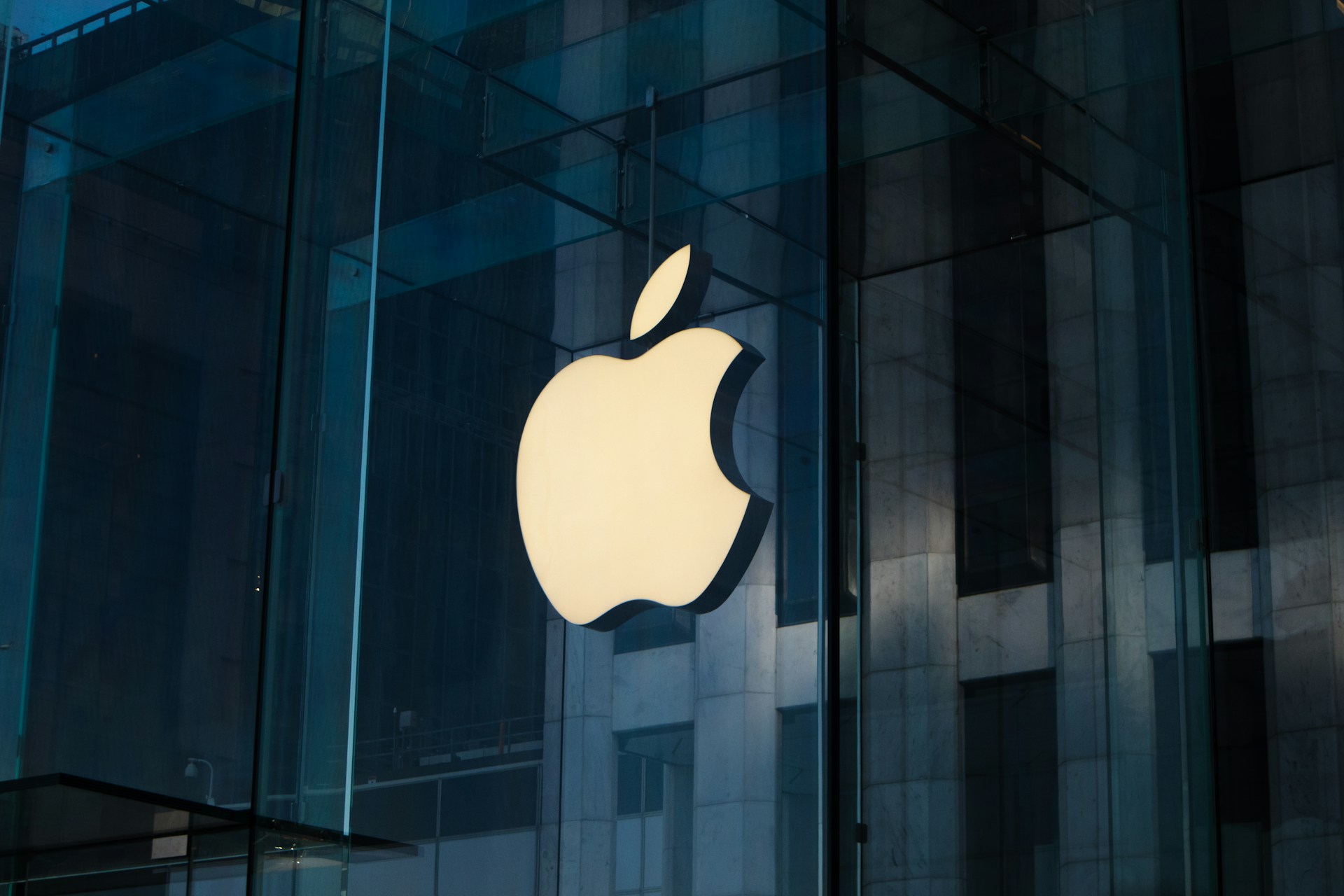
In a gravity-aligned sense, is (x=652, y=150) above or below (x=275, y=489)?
above

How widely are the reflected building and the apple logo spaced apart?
0.27 feet

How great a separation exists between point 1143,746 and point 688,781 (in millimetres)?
1539

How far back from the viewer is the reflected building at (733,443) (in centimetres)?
501

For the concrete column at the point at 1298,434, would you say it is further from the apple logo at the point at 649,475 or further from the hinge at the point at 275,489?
the hinge at the point at 275,489

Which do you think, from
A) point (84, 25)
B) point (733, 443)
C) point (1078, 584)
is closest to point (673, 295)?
point (733, 443)

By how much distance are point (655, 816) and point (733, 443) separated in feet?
3.50

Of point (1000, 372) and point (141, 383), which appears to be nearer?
point (1000, 372)

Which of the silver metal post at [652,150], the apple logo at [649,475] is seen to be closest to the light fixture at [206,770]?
the apple logo at [649,475]

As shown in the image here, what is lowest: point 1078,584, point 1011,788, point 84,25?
point 1011,788

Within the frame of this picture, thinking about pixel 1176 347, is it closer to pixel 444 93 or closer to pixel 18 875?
pixel 444 93

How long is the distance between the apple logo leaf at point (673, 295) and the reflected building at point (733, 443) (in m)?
0.06

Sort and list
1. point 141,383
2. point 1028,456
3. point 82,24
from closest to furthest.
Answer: point 1028,456 → point 141,383 → point 82,24

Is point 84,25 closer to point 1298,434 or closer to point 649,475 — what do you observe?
point 649,475

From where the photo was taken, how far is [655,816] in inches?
188
